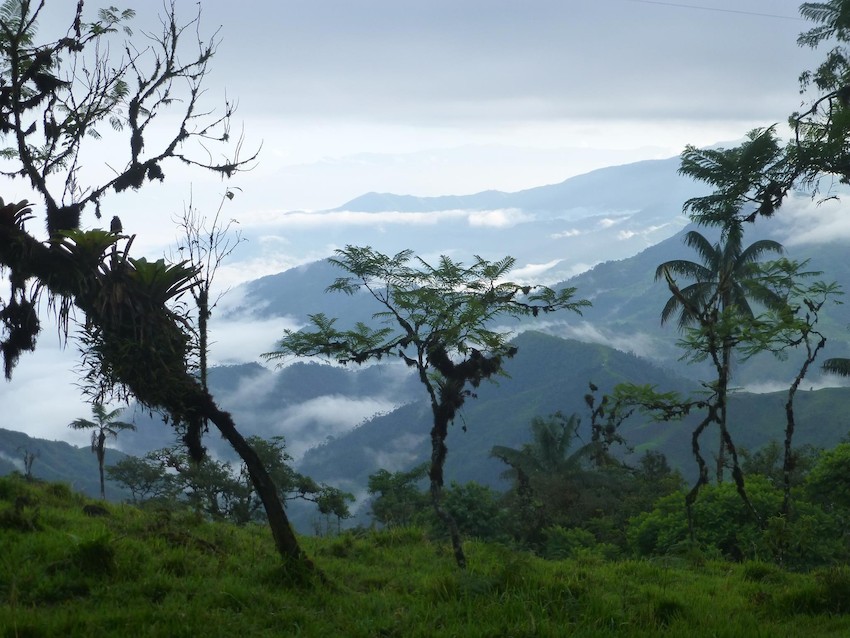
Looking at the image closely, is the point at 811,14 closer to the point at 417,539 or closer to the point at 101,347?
the point at 101,347

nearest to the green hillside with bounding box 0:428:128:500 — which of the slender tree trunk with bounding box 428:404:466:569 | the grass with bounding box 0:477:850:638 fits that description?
the slender tree trunk with bounding box 428:404:466:569

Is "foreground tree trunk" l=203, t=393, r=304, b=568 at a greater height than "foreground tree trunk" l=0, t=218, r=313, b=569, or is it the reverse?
"foreground tree trunk" l=0, t=218, r=313, b=569

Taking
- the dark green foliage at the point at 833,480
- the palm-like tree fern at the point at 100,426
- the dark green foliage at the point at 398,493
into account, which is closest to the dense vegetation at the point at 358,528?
the dark green foliage at the point at 833,480

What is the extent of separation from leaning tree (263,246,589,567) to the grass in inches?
108

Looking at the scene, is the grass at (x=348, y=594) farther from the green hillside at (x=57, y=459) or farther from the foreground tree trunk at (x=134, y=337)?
the green hillside at (x=57, y=459)

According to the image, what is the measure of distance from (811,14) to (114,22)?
34.9 feet

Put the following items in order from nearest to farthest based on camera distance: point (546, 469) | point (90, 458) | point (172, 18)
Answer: point (172, 18) → point (546, 469) → point (90, 458)

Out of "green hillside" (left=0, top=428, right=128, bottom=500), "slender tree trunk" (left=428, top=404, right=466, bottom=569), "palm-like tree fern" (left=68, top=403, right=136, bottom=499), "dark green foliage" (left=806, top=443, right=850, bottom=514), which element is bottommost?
"green hillside" (left=0, top=428, right=128, bottom=500)

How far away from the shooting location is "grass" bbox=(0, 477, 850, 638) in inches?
290

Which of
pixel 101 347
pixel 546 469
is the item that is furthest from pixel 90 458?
pixel 101 347

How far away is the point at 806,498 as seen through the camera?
60.4ft

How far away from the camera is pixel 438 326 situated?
490 inches

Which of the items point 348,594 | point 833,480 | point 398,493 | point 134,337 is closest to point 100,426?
point 398,493

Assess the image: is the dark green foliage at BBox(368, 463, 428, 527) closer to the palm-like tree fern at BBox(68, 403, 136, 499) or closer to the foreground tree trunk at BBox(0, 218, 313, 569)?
the palm-like tree fern at BBox(68, 403, 136, 499)
